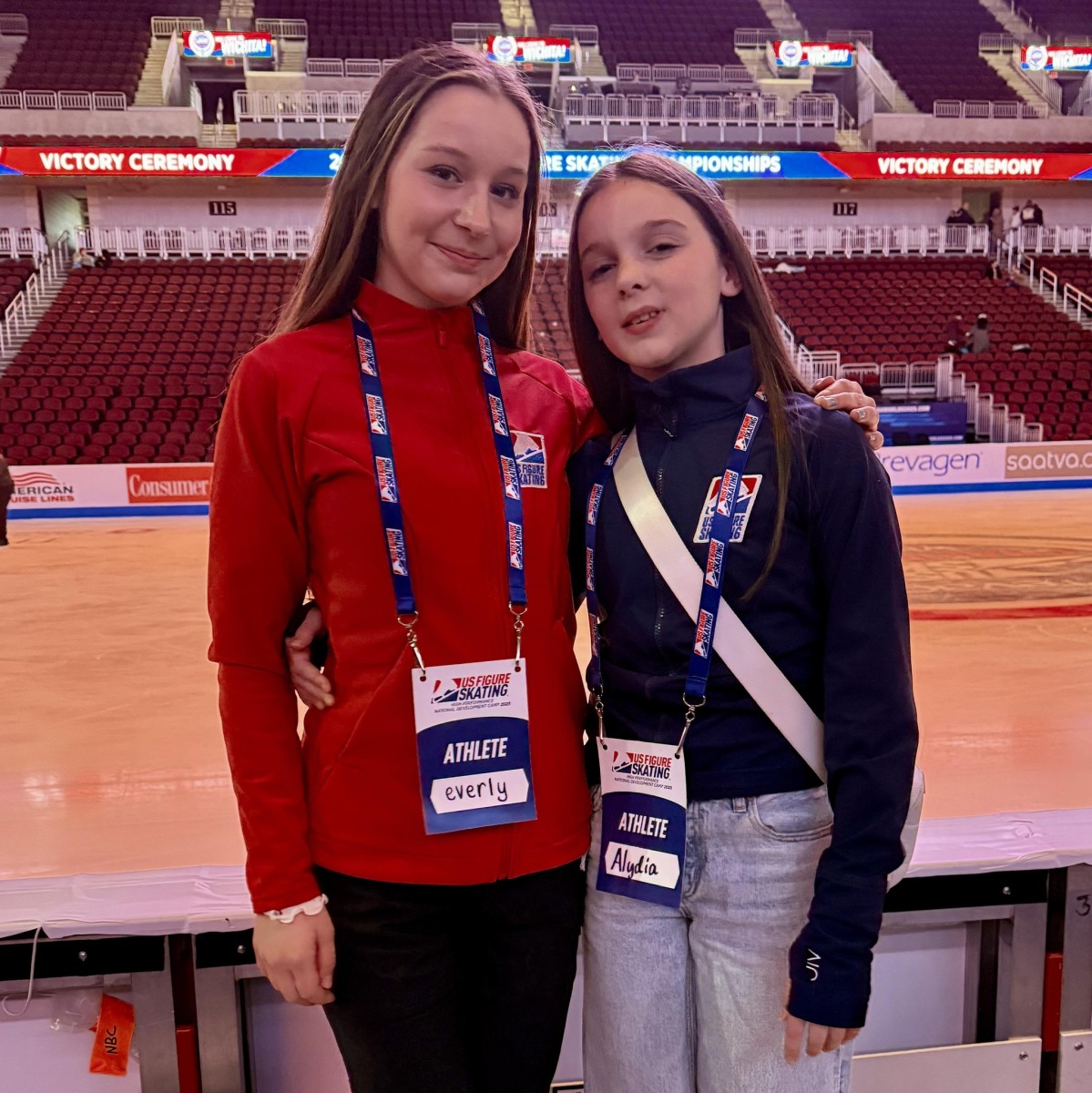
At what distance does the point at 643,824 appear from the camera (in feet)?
3.58

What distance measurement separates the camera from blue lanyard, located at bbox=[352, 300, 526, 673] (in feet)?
3.31

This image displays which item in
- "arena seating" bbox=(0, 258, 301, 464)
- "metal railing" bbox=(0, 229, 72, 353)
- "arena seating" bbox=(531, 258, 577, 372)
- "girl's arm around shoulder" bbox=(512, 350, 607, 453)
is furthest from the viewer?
"metal railing" bbox=(0, 229, 72, 353)

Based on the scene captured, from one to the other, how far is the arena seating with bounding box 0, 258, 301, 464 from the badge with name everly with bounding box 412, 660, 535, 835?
33.9ft

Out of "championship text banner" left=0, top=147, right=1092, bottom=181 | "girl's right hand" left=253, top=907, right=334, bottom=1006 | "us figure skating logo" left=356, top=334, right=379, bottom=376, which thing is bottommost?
"girl's right hand" left=253, top=907, right=334, bottom=1006

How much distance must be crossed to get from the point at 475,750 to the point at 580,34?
860 inches

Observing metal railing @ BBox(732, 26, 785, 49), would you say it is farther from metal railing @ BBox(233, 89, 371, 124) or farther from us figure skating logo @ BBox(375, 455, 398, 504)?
us figure skating logo @ BBox(375, 455, 398, 504)

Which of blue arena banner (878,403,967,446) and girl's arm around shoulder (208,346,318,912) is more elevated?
blue arena banner (878,403,967,446)

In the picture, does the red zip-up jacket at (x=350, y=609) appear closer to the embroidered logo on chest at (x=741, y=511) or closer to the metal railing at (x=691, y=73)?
the embroidered logo on chest at (x=741, y=511)

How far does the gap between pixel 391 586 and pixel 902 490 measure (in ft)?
36.0

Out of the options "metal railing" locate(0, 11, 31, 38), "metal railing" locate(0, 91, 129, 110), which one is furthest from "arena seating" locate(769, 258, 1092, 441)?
"metal railing" locate(0, 11, 31, 38)

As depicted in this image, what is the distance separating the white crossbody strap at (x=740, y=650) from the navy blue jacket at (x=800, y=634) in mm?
16

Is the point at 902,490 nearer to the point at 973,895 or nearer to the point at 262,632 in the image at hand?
the point at 973,895

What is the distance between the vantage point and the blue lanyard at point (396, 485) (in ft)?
3.31

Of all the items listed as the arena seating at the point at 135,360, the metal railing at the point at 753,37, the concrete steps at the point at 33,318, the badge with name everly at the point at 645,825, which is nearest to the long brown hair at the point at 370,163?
the badge with name everly at the point at 645,825
